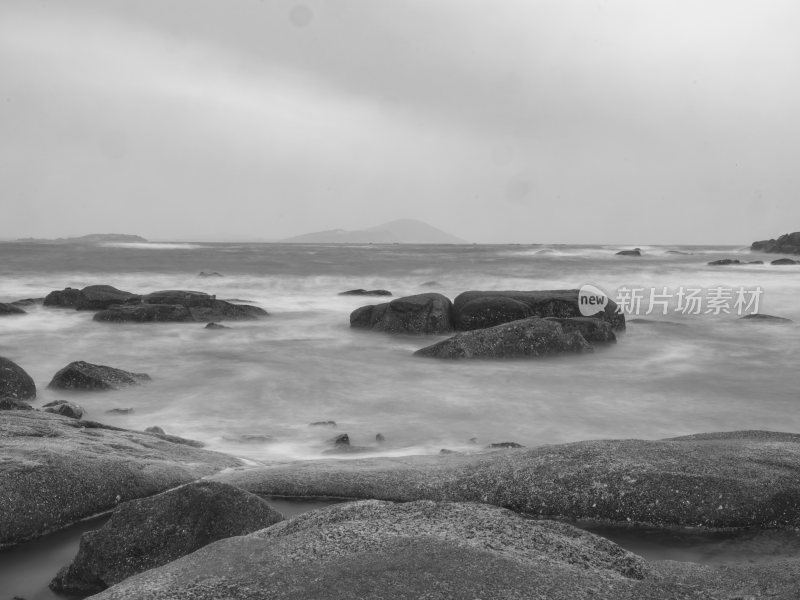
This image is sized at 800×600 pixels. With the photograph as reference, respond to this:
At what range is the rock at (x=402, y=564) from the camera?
252 cm

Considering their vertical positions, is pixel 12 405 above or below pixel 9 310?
above

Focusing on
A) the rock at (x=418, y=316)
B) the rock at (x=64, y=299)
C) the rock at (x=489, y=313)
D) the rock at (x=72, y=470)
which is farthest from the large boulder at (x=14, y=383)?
the rock at (x=64, y=299)

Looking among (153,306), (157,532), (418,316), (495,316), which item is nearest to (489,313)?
(495,316)

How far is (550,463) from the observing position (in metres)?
4.35

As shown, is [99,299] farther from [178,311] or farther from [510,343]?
[510,343]

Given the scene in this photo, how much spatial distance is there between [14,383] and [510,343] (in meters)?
7.28

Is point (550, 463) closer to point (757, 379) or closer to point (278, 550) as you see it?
point (278, 550)

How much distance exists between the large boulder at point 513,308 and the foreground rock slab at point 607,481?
9197 millimetres

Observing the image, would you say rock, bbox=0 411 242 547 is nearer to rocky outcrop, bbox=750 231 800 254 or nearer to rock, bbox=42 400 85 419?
rock, bbox=42 400 85 419

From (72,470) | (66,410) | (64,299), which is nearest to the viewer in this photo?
(72,470)

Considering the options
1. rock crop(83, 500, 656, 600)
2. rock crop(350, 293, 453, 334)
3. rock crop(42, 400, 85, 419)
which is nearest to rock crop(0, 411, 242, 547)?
rock crop(42, 400, 85, 419)

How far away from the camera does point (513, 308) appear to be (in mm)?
14180

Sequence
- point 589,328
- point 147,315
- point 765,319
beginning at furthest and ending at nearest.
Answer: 1. point 765,319
2. point 147,315
3. point 589,328

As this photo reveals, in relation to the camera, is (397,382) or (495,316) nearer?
(397,382)
